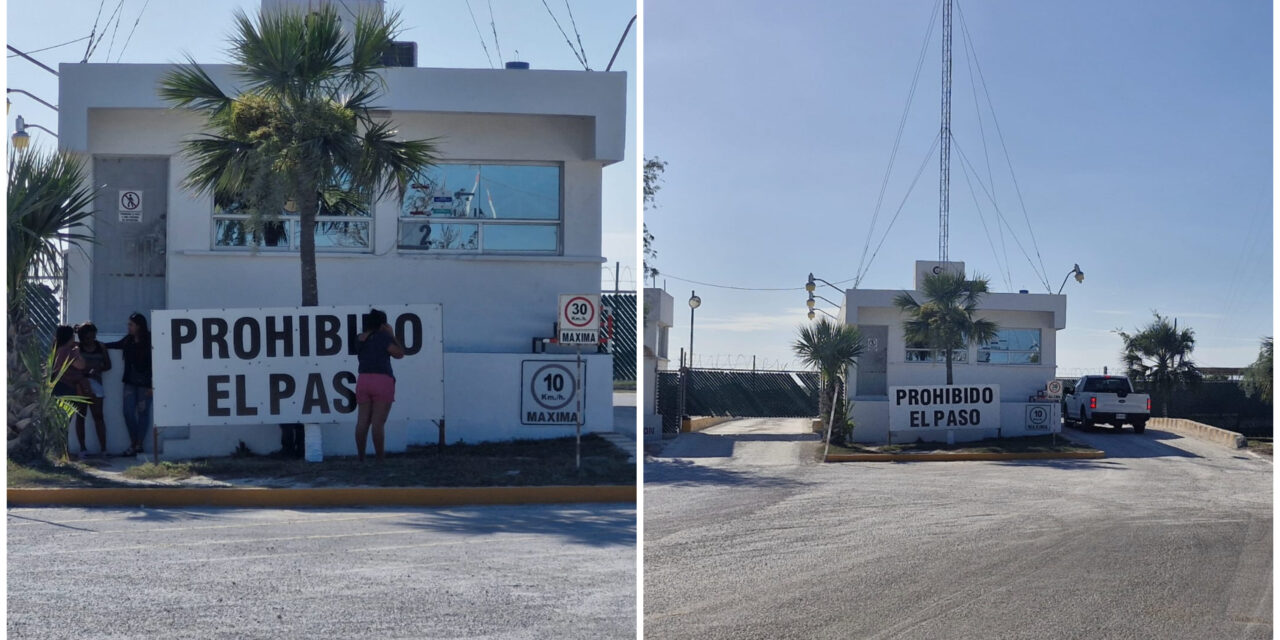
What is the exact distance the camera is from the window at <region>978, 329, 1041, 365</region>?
2423 cm

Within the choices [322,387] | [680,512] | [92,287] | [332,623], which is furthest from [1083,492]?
[92,287]

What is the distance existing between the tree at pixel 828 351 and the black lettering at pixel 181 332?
11.5m

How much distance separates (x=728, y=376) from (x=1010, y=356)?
579 centimetres

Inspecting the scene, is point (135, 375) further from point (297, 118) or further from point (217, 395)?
point (297, 118)

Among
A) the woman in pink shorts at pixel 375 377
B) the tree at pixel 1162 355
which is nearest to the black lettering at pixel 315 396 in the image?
the woman in pink shorts at pixel 375 377

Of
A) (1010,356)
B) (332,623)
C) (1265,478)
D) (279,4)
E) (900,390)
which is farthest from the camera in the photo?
(1010,356)

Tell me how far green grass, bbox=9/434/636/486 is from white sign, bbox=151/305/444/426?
1.61 ft

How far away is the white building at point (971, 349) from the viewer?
24.1 m

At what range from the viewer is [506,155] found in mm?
13977

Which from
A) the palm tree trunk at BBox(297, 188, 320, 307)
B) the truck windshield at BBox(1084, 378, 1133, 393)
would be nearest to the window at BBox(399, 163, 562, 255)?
the palm tree trunk at BBox(297, 188, 320, 307)

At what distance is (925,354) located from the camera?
24.3 meters

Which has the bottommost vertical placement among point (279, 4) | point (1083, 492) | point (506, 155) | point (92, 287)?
point (1083, 492)

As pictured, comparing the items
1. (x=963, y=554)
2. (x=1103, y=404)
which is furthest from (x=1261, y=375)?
(x=1103, y=404)

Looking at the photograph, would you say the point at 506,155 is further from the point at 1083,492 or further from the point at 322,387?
the point at 1083,492
